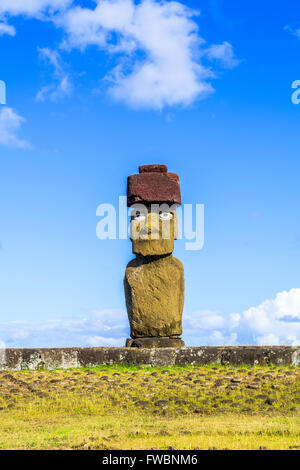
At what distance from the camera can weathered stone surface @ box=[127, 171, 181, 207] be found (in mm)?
13836

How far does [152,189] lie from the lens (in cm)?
1386

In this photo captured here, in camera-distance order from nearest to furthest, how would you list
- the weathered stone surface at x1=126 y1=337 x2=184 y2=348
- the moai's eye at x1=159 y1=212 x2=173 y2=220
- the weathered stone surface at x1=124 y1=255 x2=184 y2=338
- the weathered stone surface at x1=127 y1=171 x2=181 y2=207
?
1. the weathered stone surface at x1=126 y1=337 x2=184 y2=348
2. the weathered stone surface at x1=124 y1=255 x2=184 y2=338
3. the weathered stone surface at x1=127 y1=171 x2=181 y2=207
4. the moai's eye at x1=159 y1=212 x2=173 y2=220

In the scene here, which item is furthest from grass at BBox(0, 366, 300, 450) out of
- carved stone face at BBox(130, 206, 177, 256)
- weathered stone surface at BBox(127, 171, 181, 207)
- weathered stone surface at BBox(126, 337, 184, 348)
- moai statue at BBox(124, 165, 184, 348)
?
weathered stone surface at BBox(127, 171, 181, 207)

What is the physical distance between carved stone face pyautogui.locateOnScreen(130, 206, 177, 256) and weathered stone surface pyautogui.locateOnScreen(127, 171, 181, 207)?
0.31m

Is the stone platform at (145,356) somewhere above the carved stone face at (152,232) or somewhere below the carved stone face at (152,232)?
below

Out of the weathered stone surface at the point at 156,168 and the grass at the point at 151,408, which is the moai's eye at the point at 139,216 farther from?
the grass at the point at 151,408

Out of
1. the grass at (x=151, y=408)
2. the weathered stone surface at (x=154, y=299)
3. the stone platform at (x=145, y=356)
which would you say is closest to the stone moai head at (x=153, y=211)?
the weathered stone surface at (x=154, y=299)

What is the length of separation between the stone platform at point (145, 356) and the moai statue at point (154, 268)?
2.36 ft

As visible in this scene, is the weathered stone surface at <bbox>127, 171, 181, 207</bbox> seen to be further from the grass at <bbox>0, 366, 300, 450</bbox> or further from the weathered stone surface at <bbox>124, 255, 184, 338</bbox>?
the grass at <bbox>0, 366, 300, 450</bbox>

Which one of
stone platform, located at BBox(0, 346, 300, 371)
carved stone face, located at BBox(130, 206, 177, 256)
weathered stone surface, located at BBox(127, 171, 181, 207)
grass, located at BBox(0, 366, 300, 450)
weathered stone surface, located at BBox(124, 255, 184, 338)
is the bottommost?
grass, located at BBox(0, 366, 300, 450)

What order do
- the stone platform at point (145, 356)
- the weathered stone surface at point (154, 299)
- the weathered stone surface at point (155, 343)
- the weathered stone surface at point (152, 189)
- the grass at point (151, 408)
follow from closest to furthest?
the grass at point (151, 408) → the stone platform at point (145, 356) → the weathered stone surface at point (155, 343) → the weathered stone surface at point (154, 299) → the weathered stone surface at point (152, 189)

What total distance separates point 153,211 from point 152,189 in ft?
1.83

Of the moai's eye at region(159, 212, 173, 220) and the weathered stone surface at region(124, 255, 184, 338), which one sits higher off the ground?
the moai's eye at region(159, 212, 173, 220)

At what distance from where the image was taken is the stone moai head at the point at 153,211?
1374cm
